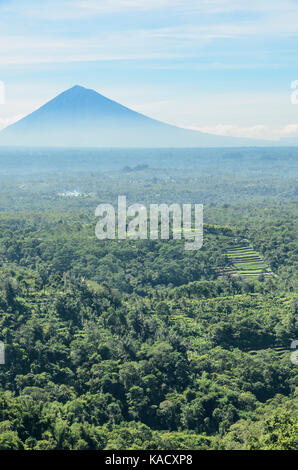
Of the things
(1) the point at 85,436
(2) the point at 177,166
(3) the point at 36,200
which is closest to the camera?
(1) the point at 85,436

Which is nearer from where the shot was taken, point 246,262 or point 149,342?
point 149,342

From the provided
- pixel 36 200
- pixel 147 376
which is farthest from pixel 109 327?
pixel 36 200

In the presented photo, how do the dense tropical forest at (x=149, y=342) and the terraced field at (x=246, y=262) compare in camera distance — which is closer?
the dense tropical forest at (x=149, y=342)

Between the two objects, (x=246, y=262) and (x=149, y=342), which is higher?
(x=246, y=262)
